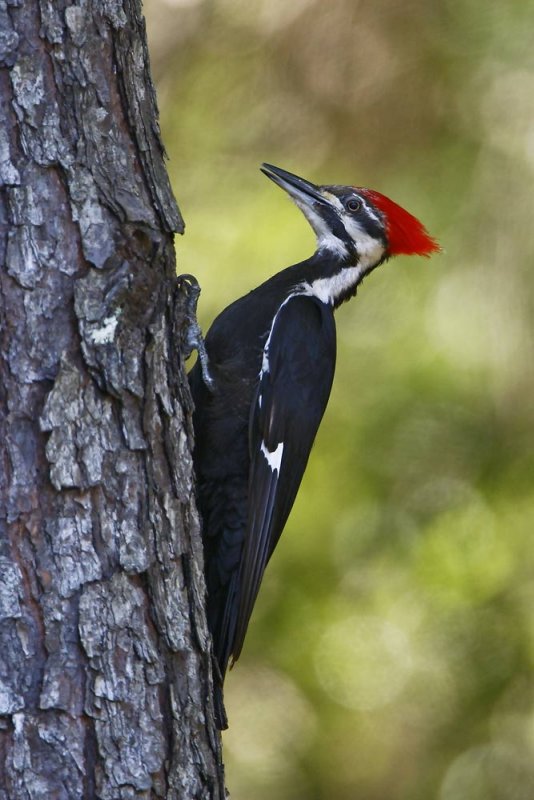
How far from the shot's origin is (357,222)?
3291 millimetres

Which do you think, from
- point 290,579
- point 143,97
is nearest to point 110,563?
point 143,97

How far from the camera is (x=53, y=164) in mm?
1842

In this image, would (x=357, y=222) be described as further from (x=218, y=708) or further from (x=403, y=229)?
(x=218, y=708)

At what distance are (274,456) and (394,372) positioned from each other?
1.57ft

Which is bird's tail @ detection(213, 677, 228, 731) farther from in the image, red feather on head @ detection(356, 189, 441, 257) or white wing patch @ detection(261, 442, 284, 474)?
red feather on head @ detection(356, 189, 441, 257)

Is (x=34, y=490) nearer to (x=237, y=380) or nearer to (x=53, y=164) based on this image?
(x=53, y=164)

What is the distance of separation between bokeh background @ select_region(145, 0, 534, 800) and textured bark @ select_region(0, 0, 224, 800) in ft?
4.04

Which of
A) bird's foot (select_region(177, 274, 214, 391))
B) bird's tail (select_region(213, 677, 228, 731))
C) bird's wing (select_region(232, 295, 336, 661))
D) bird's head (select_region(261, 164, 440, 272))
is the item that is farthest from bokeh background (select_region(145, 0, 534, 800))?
bird's tail (select_region(213, 677, 228, 731))

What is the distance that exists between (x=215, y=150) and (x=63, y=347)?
159 cm

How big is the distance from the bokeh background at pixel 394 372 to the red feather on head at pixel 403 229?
8 cm

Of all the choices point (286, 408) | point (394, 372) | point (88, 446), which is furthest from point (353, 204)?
point (88, 446)

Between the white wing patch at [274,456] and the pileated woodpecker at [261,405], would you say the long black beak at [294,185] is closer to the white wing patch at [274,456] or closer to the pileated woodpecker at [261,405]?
the pileated woodpecker at [261,405]

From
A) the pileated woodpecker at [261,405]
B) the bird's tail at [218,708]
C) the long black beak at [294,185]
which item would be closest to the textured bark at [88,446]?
the bird's tail at [218,708]

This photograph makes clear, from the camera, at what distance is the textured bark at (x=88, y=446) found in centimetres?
175
